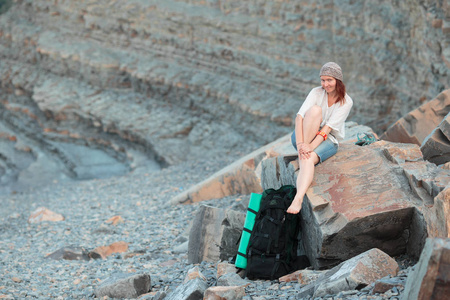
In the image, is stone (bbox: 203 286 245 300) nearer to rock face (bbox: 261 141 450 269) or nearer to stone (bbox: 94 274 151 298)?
rock face (bbox: 261 141 450 269)

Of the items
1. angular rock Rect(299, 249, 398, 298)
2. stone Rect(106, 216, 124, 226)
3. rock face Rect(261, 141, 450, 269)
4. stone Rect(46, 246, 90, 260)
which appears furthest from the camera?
stone Rect(106, 216, 124, 226)

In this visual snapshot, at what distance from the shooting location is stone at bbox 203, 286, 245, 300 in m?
Answer: 4.15

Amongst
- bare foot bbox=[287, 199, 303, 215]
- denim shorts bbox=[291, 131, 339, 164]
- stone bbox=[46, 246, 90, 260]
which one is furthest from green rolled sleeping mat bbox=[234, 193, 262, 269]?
stone bbox=[46, 246, 90, 260]

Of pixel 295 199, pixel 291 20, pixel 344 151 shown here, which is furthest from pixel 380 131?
pixel 295 199

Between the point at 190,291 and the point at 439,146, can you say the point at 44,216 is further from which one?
the point at 439,146

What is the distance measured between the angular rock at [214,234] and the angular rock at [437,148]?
7.19ft

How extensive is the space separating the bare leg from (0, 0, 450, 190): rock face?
5.62 m

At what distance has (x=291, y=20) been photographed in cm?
1439

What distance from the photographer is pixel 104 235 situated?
8.14 meters

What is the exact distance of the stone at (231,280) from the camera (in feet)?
15.1

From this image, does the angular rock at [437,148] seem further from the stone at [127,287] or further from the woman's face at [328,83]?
the stone at [127,287]

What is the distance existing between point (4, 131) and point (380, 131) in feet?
43.5

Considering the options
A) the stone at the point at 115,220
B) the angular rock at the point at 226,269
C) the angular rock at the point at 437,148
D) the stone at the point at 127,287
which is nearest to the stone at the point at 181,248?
the stone at the point at 127,287

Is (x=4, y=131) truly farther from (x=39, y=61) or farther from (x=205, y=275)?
(x=205, y=275)
